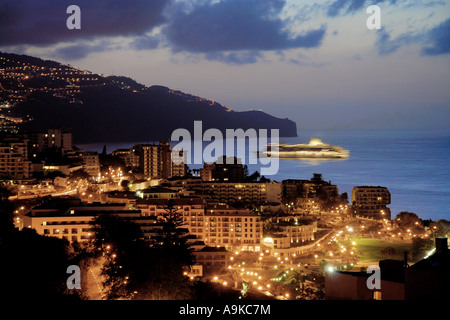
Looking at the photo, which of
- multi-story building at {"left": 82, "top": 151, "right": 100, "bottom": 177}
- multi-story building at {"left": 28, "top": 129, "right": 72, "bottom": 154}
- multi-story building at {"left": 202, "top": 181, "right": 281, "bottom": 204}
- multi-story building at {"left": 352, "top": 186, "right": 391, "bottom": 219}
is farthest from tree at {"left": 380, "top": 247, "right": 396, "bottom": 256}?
multi-story building at {"left": 28, "top": 129, "right": 72, "bottom": 154}

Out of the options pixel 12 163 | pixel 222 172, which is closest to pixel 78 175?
pixel 12 163

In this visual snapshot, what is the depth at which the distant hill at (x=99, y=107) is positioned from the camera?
29672 mm

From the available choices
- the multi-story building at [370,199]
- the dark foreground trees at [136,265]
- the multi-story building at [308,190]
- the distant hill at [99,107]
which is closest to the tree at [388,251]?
the dark foreground trees at [136,265]

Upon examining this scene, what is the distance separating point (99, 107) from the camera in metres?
41.7

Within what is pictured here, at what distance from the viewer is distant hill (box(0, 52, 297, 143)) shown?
29.7m

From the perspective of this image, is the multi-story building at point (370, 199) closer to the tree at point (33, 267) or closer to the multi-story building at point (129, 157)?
the multi-story building at point (129, 157)

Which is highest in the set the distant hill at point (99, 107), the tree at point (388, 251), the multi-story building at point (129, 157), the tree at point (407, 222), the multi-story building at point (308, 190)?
the distant hill at point (99, 107)

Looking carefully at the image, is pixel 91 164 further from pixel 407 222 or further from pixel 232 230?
pixel 407 222

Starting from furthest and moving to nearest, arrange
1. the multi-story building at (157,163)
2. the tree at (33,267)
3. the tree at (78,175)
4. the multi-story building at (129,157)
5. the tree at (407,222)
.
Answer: the multi-story building at (129,157) → the multi-story building at (157,163) → the tree at (78,175) → the tree at (407,222) → the tree at (33,267)

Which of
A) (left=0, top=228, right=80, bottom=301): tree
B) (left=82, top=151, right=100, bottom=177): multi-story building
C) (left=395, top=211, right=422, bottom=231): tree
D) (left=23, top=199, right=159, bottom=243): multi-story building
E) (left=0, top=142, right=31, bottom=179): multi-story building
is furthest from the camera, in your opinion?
(left=82, top=151, right=100, bottom=177): multi-story building

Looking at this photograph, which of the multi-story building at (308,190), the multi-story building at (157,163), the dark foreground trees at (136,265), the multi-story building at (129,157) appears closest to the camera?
the dark foreground trees at (136,265)

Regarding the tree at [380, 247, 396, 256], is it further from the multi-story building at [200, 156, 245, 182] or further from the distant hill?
the distant hill
